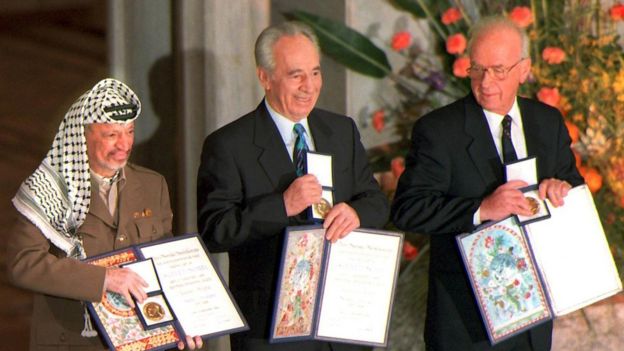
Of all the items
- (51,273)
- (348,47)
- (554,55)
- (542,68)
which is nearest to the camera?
(51,273)

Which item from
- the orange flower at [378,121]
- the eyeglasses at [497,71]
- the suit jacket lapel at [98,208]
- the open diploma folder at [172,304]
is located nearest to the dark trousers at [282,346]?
the open diploma folder at [172,304]

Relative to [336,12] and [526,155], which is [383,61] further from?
[526,155]

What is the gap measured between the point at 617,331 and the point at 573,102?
108 centimetres

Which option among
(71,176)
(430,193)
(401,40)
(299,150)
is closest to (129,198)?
(71,176)

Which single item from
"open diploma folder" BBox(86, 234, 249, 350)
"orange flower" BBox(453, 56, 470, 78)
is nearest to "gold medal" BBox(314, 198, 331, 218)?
"open diploma folder" BBox(86, 234, 249, 350)

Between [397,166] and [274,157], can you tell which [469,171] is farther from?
[397,166]

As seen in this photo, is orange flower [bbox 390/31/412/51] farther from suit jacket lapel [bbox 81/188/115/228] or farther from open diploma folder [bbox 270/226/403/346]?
suit jacket lapel [bbox 81/188/115/228]

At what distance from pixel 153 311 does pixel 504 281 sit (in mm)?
1185

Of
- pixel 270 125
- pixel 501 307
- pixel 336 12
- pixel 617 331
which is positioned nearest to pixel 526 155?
pixel 501 307

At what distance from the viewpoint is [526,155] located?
16.5 feet

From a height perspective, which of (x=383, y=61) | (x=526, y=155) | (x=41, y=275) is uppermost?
(x=383, y=61)

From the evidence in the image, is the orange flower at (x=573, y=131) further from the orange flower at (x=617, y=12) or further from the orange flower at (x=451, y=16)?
the orange flower at (x=451, y=16)

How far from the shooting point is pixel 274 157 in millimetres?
4742

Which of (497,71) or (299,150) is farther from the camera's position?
(497,71)
